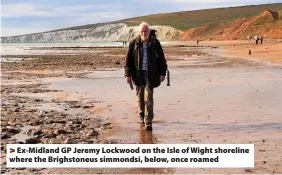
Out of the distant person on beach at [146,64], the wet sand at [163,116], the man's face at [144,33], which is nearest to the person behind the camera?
the wet sand at [163,116]

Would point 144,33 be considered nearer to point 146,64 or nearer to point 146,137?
point 146,64

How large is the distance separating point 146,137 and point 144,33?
1.98 metres

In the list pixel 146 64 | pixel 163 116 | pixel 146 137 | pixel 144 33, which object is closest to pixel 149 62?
pixel 146 64

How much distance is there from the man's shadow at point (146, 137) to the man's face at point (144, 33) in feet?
5.86

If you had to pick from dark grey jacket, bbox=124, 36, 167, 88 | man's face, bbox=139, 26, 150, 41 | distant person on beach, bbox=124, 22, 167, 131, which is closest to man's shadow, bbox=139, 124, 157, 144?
distant person on beach, bbox=124, 22, 167, 131

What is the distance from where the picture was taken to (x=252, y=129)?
8773 mm

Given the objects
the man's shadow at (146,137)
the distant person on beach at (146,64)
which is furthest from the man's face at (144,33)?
the man's shadow at (146,137)

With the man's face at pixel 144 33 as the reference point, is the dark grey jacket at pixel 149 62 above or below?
below

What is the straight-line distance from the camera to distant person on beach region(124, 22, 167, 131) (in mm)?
8820

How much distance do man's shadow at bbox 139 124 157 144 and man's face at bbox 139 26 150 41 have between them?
70.3 inches

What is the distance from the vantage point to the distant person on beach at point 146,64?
8820 millimetres

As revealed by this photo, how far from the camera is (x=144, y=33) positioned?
866cm

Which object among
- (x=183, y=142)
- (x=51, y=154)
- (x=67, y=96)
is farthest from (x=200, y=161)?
(x=67, y=96)

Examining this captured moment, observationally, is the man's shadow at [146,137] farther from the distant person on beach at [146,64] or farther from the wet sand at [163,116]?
the distant person on beach at [146,64]
